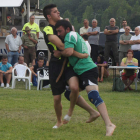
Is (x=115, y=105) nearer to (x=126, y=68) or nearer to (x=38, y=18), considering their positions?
(x=126, y=68)

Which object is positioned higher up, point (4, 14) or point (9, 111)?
point (4, 14)

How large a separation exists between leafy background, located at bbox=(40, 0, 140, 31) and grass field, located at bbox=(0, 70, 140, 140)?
98.0 metres

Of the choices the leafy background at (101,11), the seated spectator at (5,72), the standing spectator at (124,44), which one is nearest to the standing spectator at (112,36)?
the standing spectator at (124,44)

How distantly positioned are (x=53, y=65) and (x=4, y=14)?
1364cm

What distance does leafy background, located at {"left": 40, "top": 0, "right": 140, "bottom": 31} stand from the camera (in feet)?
379

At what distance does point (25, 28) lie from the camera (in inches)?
588

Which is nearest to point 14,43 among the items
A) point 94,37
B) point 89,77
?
point 94,37

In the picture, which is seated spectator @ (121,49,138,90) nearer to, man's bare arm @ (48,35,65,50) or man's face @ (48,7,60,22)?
man's face @ (48,7,60,22)

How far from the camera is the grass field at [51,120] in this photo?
5406 mm

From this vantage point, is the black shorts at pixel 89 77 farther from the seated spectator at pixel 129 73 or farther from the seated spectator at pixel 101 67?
the seated spectator at pixel 101 67

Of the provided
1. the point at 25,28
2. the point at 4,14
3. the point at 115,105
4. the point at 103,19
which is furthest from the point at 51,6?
the point at 103,19

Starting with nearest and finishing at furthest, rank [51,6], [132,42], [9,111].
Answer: [51,6] → [9,111] → [132,42]

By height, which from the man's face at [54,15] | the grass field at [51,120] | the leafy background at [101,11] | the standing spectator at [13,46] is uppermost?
the leafy background at [101,11]

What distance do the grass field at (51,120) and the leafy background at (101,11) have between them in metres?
98.0
